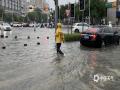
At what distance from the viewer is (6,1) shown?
598 ft

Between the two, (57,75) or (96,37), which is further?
(96,37)

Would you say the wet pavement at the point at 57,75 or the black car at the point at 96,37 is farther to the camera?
the black car at the point at 96,37

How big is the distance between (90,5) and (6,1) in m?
96.3

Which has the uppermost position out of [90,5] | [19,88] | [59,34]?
[90,5]

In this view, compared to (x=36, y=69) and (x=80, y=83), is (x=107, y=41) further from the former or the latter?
(x=80, y=83)

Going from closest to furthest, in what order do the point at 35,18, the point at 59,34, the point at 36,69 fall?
the point at 36,69, the point at 59,34, the point at 35,18

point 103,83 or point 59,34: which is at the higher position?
point 59,34

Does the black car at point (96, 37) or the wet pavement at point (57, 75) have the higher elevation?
the black car at point (96, 37)

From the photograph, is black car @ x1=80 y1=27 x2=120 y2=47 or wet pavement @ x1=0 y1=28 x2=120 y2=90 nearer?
wet pavement @ x1=0 y1=28 x2=120 y2=90

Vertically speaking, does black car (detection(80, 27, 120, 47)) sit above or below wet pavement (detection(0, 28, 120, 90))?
above

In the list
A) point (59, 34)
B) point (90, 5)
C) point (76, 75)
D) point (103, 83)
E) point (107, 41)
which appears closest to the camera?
point (103, 83)

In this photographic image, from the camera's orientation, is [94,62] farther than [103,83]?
Yes

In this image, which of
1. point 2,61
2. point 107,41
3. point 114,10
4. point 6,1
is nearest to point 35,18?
point 6,1

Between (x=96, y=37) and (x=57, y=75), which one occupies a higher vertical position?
(x=96, y=37)
